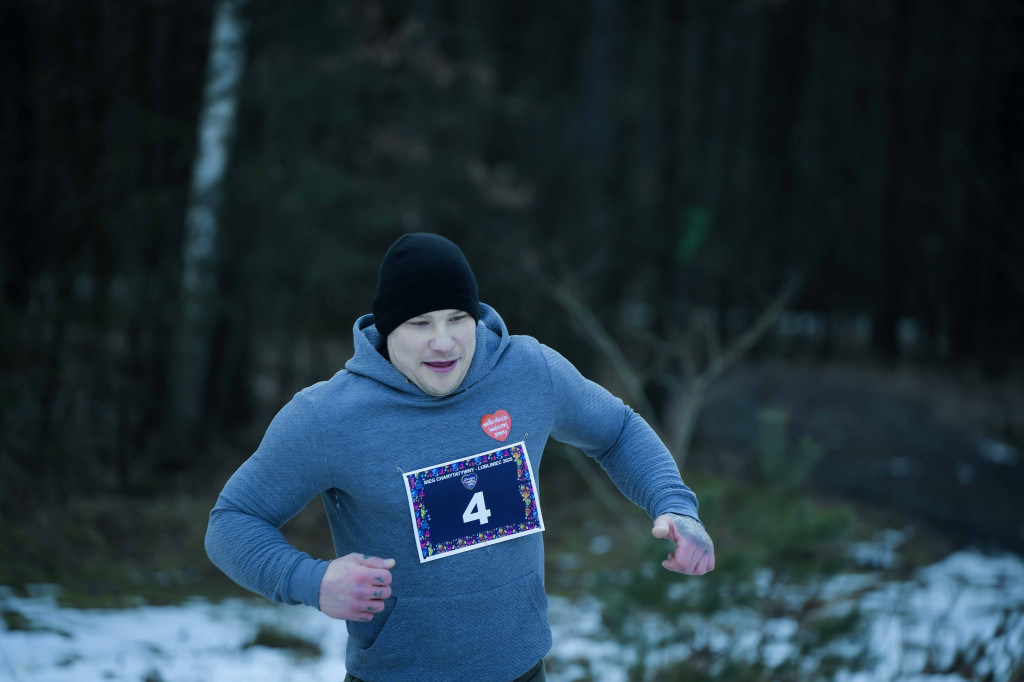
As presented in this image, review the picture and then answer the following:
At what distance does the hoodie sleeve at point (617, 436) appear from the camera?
215 cm

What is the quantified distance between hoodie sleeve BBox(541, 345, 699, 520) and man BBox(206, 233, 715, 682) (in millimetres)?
13

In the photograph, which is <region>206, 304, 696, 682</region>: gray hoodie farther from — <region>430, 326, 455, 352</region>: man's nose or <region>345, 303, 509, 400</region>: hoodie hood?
<region>430, 326, 455, 352</region>: man's nose

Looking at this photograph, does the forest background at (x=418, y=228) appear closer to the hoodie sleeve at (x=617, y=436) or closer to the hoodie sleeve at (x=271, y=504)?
the hoodie sleeve at (x=617, y=436)

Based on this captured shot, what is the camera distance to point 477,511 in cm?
203

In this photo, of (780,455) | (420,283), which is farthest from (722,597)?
(420,283)

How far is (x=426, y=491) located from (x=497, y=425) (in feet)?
0.73

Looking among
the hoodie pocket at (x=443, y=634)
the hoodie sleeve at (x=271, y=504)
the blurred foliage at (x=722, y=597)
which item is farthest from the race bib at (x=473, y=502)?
the blurred foliage at (x=722, y=597)

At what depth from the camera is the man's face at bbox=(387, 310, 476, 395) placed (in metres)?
2.00

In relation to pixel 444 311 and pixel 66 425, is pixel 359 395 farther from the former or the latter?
pixel 66 425

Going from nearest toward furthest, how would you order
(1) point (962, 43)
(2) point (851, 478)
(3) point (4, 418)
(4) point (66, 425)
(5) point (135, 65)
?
(3) point (4, 418)
(4) point (66, 425)
(5) point (135, 65)
(2) point (851, 478)
(1) point (962, 43)

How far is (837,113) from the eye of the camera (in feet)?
69.9

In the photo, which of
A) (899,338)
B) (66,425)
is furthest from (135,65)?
(899,338)

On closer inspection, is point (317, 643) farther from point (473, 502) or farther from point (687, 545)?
point (687, 545)

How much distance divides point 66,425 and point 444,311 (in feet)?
22.0
